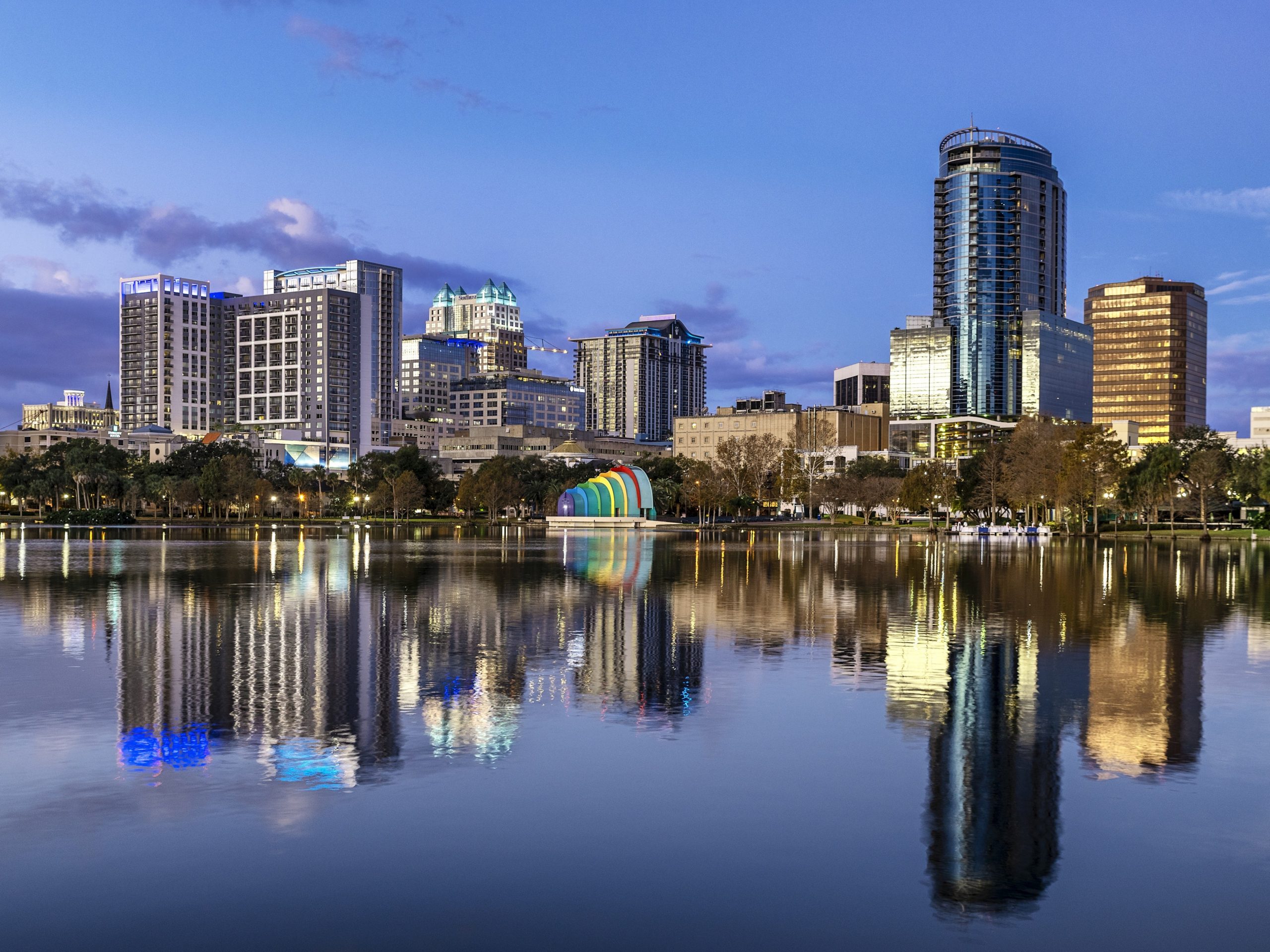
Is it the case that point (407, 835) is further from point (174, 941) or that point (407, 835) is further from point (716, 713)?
point (716, 713)

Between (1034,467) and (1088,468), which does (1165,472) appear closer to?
(1088,468)

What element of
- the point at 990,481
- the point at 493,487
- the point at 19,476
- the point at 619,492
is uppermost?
the point at 19,476

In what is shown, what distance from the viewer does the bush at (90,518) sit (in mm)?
115688

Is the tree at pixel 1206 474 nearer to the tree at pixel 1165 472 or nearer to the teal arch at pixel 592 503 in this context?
the tree at pixel 1165 472

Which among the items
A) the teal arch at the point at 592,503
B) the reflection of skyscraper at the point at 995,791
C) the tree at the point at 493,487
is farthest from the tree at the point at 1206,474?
the reflection of skyscraper at the point at 995,791

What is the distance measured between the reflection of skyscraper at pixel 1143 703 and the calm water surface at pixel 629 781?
0.28 ft

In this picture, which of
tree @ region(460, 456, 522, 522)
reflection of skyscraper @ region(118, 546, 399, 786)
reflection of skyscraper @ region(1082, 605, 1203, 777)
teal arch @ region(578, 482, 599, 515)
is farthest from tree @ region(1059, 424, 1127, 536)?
reflection of skyscraper @ region(118, 546, 399, 786)

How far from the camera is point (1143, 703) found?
17.1 metres

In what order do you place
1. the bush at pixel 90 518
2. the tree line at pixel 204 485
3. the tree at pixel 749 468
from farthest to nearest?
1. the tree at pixel 749 468
2. the tree line at pixel 204 485
3. the bush at pixel 90 518

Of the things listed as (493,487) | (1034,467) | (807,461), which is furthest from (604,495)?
(807,461)

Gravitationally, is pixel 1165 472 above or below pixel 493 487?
above

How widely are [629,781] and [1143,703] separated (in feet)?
29.6

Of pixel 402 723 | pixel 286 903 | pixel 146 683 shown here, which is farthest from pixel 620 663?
pixel 286 903

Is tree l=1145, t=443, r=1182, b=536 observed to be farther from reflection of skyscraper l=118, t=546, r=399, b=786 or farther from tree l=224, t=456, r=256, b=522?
tree l=224, t=456, r=256, b=522
